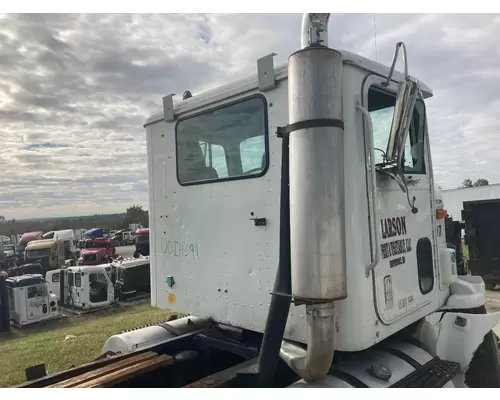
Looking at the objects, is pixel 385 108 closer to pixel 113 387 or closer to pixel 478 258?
pixel 113 387

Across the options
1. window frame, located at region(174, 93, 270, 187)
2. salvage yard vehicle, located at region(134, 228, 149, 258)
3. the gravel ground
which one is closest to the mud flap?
window frame, located at region(174, 93, 270, 187)

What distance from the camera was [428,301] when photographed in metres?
3.00

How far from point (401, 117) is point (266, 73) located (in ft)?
2.71

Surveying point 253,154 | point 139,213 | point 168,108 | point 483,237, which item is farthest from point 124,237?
point 253,154

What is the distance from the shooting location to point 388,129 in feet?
9.43

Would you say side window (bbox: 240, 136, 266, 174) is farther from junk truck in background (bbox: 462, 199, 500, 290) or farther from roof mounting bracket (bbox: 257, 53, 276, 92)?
junk truck in background (bbox: 462, 199, 500, 290)

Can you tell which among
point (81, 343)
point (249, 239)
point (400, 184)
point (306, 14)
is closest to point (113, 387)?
point (249, 239)

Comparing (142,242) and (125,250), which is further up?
(142,242)

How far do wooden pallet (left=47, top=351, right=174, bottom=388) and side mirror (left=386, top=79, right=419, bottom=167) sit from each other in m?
1.91

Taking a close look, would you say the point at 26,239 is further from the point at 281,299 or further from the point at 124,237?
the point at 281,299

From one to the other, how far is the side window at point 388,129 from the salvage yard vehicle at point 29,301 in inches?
361

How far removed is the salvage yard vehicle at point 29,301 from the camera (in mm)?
9484

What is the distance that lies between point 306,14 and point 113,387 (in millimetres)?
2354

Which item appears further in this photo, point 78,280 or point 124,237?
point 124,237
